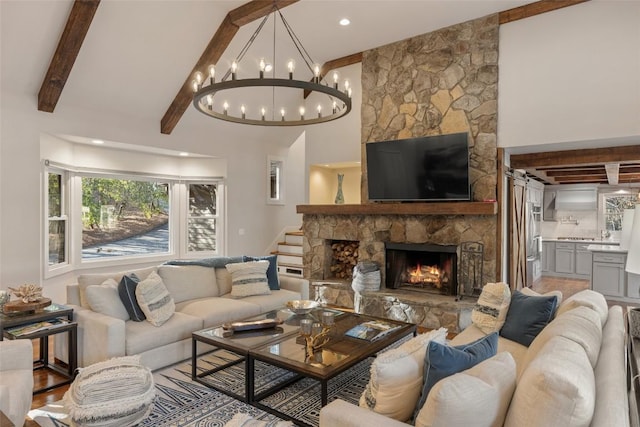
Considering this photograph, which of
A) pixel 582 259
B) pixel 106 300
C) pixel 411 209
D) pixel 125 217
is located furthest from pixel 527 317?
pixel 582 259

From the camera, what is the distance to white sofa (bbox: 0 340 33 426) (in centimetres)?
212

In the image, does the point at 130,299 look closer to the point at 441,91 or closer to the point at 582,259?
the point at 441,91

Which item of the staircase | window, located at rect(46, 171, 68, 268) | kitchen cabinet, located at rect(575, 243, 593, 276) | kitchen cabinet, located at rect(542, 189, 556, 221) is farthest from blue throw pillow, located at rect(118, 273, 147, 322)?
kitchen cabinet, located at rect(542, 189, 556, 221)

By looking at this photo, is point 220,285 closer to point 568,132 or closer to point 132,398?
point 132,398

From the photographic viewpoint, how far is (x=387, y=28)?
526 centimetres

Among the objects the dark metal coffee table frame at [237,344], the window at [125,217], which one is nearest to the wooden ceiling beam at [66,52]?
the window at [125,217]

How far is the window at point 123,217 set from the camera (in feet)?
19.7

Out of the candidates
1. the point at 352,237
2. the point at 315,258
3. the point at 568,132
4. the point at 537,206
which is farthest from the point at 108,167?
the point at 537,206

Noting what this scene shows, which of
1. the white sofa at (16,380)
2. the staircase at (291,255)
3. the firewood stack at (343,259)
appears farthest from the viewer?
the staircase at (291,255)

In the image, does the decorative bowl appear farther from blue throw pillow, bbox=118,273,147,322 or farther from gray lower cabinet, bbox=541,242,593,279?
gray lower cabinet, bbox=541,242,593,279

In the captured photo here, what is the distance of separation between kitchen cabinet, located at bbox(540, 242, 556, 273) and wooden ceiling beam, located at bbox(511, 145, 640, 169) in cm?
442

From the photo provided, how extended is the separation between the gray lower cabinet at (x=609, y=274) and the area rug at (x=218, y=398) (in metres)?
5.32

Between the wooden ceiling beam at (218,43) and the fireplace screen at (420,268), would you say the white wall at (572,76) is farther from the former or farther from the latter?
the wooden ceiling beam at (218,43)

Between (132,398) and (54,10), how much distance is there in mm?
3917
